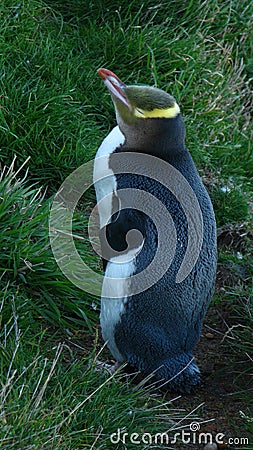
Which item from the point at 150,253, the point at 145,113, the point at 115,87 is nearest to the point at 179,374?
the point at 150,253

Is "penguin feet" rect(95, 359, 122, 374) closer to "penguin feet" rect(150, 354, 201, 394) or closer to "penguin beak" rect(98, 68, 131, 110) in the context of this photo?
"penguin feet" rect(150, 354, 201, 394)

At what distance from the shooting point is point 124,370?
3.59 m

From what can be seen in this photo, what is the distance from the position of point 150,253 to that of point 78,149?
1.48 m

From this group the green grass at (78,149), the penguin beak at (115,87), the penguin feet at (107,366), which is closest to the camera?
the green grass at (78,149)

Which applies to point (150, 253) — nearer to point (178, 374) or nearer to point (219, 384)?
point (178, 374)

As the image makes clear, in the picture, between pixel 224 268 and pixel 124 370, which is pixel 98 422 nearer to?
pixel 124 370

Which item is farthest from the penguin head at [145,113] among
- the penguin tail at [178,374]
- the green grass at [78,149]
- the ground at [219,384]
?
the ground at [219,384]

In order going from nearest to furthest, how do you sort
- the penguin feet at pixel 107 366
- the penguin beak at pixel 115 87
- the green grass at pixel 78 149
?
the green grass at pixel 78 149
the penguin feet at pixel 107 366
the penguin beak at pixel 115 87

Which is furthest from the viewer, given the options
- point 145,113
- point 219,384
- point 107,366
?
point 219,384

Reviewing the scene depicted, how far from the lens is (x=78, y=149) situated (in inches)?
187

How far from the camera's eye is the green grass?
3125 millimetres

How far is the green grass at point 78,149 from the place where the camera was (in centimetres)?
Answer: 312

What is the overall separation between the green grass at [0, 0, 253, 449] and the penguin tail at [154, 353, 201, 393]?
142mm

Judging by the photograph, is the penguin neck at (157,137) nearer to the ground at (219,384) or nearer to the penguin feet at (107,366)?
the penguin feet at (107,366)
